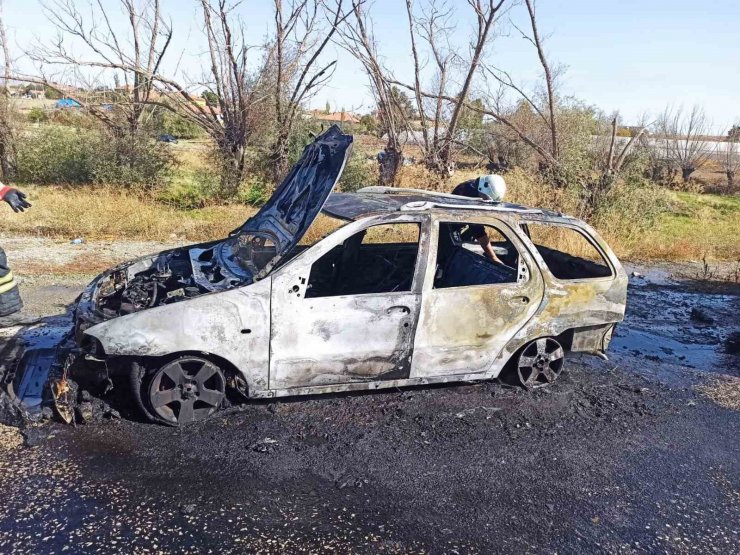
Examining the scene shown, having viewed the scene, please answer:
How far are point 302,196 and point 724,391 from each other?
13.4 ft

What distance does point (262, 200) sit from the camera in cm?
1552

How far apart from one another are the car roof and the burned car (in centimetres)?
2

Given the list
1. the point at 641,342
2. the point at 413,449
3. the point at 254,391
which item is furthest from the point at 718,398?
the point at 254,391

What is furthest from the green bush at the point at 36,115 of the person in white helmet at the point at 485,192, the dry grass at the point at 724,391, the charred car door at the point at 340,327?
the dry grass at the point at 724,391

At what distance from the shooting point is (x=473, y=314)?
15.0ft

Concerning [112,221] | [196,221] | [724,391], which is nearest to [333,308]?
[724,391]

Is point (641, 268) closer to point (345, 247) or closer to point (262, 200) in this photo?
point (345, 247)

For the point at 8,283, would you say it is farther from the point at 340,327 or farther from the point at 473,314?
the point at 473,314

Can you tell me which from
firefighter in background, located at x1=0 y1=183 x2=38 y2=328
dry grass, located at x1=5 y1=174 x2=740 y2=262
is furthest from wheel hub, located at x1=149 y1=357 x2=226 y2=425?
dry grass, located at x1=5 y1=174 x2=740 y2=262

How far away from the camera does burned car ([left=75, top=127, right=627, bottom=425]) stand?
13.0 ft

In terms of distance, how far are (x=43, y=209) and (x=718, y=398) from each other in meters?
12.3

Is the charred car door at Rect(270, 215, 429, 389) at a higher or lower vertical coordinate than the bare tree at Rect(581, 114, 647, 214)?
lower

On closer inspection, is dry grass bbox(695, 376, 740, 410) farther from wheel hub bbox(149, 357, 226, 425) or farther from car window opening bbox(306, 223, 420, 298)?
wheel hub bbox(149, 357, 226, 425)

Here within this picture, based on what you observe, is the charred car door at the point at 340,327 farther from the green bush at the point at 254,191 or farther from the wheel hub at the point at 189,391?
the green bush at the point at 254,191
